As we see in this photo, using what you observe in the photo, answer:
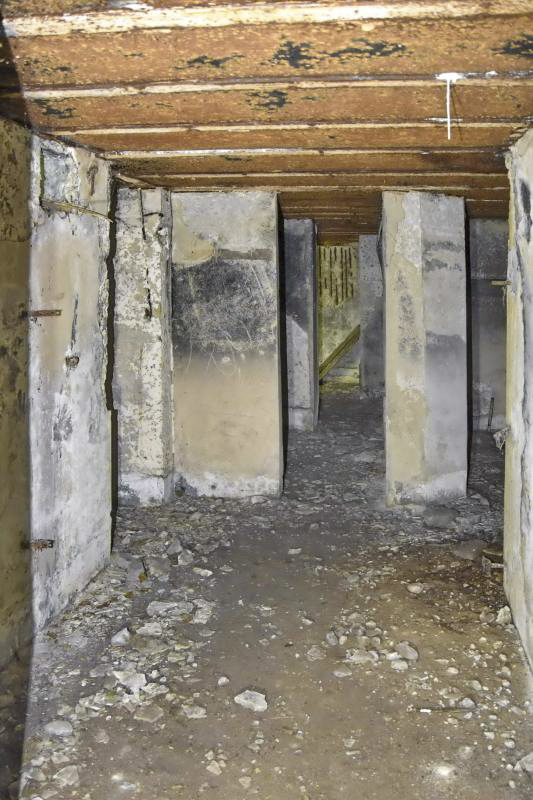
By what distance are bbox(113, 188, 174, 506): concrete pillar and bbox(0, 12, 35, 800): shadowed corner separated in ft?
5.95

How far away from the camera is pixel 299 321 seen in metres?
7.39

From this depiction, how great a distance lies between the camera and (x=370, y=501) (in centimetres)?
496

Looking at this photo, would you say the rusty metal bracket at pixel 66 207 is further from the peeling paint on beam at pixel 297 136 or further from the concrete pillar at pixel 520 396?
the concrete pillar at pixel 520 396

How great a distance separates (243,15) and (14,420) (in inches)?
73.4

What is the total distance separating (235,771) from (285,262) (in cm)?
592

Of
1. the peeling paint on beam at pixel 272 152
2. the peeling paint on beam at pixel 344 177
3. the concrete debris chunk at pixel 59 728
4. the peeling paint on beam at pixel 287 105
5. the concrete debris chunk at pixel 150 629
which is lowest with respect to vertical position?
the concrete debris chunk at pixel 59 728

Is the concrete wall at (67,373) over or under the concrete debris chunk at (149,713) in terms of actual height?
over

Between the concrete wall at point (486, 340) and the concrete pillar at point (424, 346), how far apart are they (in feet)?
8.33

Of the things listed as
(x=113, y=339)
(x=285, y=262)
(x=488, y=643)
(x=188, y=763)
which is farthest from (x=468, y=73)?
(x=285, y=262)

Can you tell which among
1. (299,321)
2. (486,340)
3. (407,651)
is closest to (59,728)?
(407,651)

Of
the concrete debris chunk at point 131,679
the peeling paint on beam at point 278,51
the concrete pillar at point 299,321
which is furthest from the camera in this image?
the concrete pillar at point 299,321

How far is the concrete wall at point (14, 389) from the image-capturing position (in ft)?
9.02

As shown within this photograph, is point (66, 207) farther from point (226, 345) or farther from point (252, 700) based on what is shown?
point (252, 700)

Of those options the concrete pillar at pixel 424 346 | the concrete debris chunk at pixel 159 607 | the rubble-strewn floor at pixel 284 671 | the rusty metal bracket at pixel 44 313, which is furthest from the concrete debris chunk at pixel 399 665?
the rusty metal bracket at pixel 44 313
